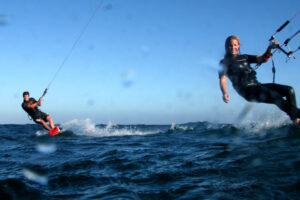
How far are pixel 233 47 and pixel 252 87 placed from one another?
0.97 metres

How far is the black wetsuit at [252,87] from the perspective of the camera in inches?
239

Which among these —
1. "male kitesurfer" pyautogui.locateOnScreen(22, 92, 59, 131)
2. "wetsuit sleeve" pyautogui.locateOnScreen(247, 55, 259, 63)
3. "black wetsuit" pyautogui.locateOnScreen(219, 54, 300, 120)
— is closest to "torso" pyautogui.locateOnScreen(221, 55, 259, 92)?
"black wetsuit" pyautogui.locateOnScreen(219, 54, 300, 120)

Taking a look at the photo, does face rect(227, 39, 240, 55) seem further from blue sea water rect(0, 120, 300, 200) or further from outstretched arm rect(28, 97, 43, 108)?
outstretched arm rect(28, 97, 43, 108)

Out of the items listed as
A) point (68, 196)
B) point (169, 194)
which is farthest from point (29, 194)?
point (169, 194)

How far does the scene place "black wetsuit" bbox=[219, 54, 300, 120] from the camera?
6082 millimetres

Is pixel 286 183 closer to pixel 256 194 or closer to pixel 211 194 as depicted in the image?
pixel 256 194

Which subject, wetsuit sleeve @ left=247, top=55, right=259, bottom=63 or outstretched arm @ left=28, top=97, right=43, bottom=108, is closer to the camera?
wetsuit sleeve @ left=247, top=55, right=259, bottom=63

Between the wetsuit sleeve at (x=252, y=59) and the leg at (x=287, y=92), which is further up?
the wetsuit sleeve at (x=252, y=59)

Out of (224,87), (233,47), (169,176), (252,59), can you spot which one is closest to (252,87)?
(224,87)

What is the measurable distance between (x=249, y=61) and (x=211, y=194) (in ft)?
12.5

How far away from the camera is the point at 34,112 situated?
15.9 m

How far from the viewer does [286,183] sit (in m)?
4.09

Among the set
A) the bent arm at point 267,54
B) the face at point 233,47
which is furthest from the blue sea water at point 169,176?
the face at point 233,47

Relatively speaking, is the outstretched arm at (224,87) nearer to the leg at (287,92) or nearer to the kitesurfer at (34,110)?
the leg at (287,92)
